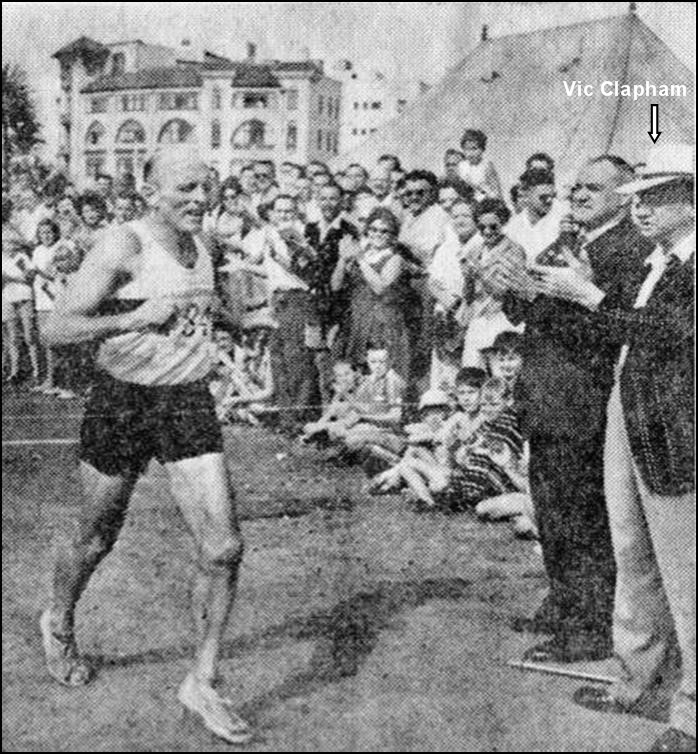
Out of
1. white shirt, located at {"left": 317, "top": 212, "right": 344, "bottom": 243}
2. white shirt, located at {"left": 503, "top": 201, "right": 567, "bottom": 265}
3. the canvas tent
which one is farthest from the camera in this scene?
white shirt, located at {"left": 317, "top": 212, "right": 344, "bottom": 243}

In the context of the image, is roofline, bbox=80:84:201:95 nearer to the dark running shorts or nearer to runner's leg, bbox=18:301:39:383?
runner's leg, bbox=18:301:39:383

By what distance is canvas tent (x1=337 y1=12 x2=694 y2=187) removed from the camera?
4.27 metres

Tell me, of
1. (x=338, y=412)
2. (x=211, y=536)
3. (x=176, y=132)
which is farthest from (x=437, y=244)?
(x=211, y=536)

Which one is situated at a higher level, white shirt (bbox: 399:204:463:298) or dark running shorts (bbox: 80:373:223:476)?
white shirt (bbox: 399:204:463:298)

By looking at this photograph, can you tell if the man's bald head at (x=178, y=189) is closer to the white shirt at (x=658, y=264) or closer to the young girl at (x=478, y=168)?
the white shirt at (x=658, y=264)

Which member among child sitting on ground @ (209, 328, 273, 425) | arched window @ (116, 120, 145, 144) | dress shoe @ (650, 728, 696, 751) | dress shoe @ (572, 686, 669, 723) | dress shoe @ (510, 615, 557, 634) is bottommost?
dress shoe @ (650, 728, 696, 751)

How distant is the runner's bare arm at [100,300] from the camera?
3307 millimetres

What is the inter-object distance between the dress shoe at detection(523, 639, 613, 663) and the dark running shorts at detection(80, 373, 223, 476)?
134cm

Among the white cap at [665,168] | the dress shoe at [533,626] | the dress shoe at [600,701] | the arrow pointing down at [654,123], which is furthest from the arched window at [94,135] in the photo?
the dress shoe at [600,701]

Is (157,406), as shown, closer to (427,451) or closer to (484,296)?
(427,451)

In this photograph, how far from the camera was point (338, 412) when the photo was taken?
15.0 ft

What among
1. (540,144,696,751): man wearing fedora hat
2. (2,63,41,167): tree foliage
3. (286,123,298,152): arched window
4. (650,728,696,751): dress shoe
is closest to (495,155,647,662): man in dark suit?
(540,144,696,751): man wearing fedora hat

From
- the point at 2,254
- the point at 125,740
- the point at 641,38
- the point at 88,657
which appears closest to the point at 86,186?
the point at 2,254

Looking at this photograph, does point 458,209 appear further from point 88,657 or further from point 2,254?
point 88,657
